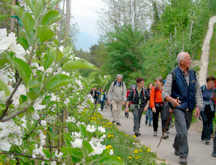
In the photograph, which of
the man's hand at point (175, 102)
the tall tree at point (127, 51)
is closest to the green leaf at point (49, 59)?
the man's hand at point (175, 102)

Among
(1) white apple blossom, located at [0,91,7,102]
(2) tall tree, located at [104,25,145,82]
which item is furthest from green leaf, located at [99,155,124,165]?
(2) tall tree, located at [104,25,145,82]

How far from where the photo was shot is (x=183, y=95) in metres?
4.95

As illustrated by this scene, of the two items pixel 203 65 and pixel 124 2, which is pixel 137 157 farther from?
pixel 124 2

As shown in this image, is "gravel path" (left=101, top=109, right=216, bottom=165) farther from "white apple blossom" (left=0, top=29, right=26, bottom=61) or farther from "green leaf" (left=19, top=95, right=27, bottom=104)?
"white apple blossom" (left=0, top=29, right=26, bottom=61)

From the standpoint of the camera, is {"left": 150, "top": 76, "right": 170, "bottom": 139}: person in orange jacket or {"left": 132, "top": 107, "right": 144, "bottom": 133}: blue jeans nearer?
{"left": 150, "top": 76, "right": 170, "bottom": 139}: person in orange jacket

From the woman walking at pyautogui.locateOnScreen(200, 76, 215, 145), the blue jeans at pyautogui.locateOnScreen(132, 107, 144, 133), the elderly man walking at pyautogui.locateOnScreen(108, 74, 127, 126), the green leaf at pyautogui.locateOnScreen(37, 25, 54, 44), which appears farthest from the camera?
the elderly man walking at pyautogui.locateOnScreen(108, 74, 127, 126)

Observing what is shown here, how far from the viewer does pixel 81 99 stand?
3.41 metres

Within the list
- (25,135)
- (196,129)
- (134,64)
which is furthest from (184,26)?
(25,135)

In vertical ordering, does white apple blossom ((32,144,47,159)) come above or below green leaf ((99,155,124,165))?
below

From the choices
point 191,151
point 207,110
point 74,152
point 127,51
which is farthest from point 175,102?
point 127,51

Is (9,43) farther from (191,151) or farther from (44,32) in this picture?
(191,151)

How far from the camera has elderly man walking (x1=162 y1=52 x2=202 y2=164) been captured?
16.0ft

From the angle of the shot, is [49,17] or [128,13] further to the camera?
[128,13]

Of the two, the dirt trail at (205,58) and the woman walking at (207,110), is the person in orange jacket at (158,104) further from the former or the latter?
the dirt trail at (205,58)
